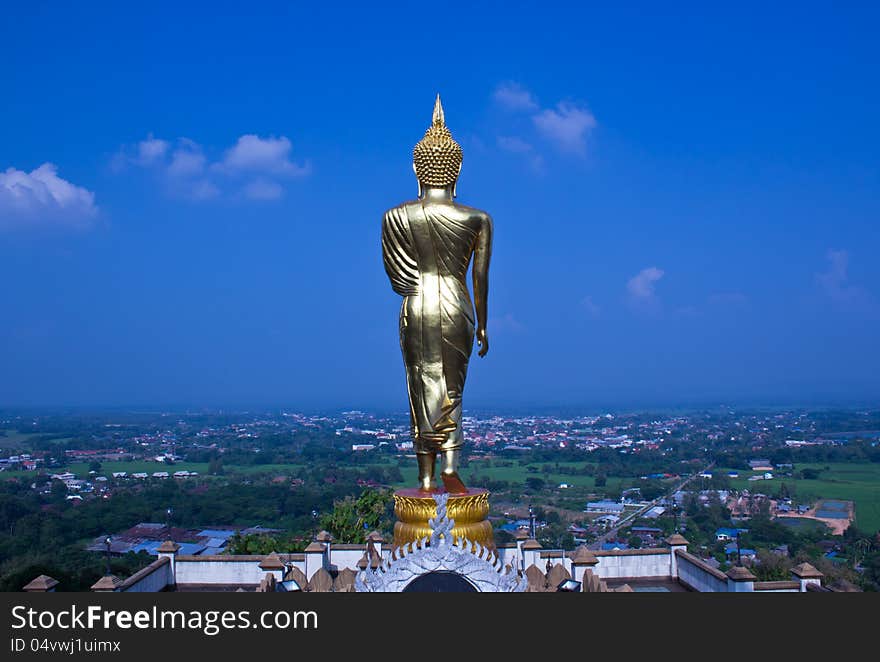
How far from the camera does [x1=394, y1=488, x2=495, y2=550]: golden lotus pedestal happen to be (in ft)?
26.4

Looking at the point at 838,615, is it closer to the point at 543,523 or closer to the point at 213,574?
the point at 213,574

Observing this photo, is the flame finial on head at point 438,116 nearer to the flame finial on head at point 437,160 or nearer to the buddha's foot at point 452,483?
the flame finial on head at point 437,160

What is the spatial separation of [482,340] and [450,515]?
2038mm

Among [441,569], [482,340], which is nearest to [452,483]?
[482,340]

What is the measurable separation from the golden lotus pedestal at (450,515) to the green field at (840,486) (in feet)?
77.3

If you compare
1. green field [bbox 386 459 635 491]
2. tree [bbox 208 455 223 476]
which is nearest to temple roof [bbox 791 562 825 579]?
green field [bbox 386 459 635 491]

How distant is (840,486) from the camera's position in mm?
38719

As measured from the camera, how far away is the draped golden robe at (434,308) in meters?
8.52

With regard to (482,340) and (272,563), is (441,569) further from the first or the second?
(272,563)

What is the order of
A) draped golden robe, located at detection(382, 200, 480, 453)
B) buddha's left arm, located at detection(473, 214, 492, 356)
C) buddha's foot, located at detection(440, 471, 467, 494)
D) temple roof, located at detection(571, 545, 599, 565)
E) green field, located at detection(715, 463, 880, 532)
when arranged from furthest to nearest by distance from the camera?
green field, located at detection(715, 463, 880, 532)
temple roof, located at detection(571, 545, 599, 565)
buddha's left arm, located at detection(473, 214, 492, 356)
draped golden robe, located at detection(382, 200, 480, 453)
buddha's foot, located at detection(440, 471, 467, 494)

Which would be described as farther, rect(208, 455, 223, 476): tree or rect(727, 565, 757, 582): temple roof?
rect(208, 455, 223, 476): tree

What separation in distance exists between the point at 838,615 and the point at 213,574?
25.5ft

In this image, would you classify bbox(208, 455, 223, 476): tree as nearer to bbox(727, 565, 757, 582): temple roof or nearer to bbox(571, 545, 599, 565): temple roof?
bbox(571, 545, 599, 565): temple roof

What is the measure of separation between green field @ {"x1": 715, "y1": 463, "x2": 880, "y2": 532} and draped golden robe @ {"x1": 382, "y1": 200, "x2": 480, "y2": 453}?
2380cm
